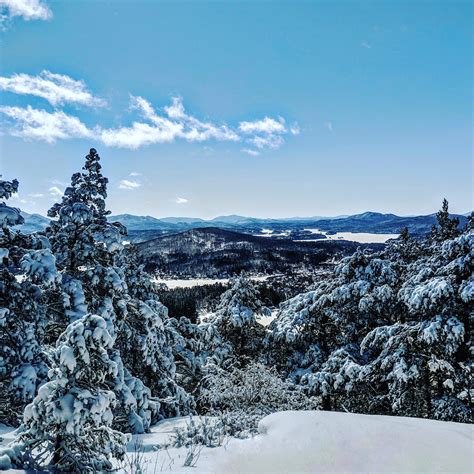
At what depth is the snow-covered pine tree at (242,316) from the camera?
57.9 ft

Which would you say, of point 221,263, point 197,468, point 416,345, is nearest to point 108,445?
point 197,468

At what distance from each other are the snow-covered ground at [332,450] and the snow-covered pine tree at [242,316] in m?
11.2

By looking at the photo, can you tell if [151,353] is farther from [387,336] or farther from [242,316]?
[387,336]

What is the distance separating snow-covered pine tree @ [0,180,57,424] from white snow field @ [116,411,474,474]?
2.83 meters

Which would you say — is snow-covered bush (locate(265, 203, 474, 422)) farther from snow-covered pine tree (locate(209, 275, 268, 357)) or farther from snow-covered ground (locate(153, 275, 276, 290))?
snow-covered ground (locate(153, 275, 276, 290))

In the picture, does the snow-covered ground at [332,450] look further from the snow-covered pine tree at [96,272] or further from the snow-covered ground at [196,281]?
the snow-covered ground at [196,281]

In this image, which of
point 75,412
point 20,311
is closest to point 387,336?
point 75,412

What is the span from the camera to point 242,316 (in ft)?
57.5

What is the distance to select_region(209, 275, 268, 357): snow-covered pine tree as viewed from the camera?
17.6 metres

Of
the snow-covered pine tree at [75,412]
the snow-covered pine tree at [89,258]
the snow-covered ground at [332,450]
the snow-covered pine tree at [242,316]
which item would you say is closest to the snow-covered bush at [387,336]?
the snow-covered pine tree at [242,316]

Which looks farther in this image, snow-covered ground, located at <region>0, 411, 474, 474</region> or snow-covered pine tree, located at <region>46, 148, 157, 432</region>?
snow-covered pine tree, located at <region>46, 148, 157, 432</region>

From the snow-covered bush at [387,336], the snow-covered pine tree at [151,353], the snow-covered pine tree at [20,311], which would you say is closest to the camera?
the snow-covered pine tree at [20,311]

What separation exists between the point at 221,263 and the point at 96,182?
18213cm

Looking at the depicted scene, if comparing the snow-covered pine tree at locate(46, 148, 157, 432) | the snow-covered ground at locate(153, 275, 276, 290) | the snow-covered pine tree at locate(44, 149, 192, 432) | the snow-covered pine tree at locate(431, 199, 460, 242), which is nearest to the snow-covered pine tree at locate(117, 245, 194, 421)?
the snow-covered pine tree at locate(44, 149, 192, 432)
